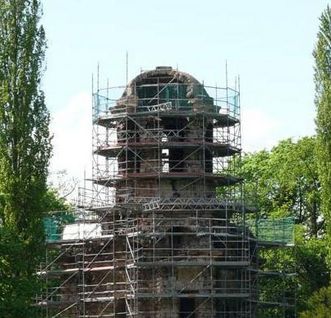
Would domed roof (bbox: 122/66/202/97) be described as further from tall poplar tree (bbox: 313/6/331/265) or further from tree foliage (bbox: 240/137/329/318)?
tree foliage (bbox: 240/137/329/318)

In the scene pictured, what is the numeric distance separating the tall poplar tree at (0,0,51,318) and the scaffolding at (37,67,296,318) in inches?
209

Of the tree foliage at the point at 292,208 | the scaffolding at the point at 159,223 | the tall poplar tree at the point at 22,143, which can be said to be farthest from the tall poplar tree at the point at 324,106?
the tall poplar tree at the point at 22,143

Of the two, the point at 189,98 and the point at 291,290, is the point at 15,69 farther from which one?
the point at 291,290

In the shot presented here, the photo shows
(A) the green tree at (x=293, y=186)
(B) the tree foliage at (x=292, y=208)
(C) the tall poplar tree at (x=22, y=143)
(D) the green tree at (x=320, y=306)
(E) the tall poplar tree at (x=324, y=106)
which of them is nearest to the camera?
(C) the tall poplar tree at (x=22, y=143)

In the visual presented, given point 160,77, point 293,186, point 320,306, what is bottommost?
point 320,306

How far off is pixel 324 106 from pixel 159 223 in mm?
8417

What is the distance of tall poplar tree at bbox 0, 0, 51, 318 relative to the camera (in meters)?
40.4

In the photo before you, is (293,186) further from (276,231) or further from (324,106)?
(324,106)

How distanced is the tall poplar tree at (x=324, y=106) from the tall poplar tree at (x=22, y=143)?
1164 cm

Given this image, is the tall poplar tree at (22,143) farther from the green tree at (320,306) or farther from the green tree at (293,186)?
the green tree at (293,186)

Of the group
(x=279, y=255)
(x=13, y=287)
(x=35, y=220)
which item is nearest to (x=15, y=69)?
(x=35, y=220)

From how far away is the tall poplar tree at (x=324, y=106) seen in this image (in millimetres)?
47781

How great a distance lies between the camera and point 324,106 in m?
49.0

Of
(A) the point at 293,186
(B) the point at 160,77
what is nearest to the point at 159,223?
(B) the point at 160,77
